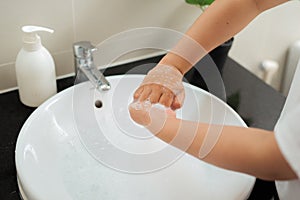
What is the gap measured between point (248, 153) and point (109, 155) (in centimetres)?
37

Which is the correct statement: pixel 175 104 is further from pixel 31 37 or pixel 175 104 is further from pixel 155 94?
pixel 31 37

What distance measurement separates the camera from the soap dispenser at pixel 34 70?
34.6 inches

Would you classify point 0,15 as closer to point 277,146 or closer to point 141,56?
point 141,56

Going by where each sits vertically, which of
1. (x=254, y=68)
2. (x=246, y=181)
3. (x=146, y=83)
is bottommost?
(x=254, y=68)

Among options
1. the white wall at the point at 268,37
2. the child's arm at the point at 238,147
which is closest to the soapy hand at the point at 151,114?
the child's arm at the point at 238,147

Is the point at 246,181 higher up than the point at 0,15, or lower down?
lower down

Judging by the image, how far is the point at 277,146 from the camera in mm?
555

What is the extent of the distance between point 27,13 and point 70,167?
34cm

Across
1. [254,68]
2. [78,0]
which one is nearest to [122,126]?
[78,0]

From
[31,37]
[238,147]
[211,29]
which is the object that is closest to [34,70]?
[31,37]

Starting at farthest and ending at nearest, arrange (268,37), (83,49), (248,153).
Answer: (268,37) → (83,49) → (248,153)

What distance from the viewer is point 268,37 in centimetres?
138

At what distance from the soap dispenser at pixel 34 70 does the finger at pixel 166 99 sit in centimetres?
27

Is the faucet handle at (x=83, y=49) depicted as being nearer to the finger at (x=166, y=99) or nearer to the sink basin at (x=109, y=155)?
the sink basin at (x=109, y=155)
